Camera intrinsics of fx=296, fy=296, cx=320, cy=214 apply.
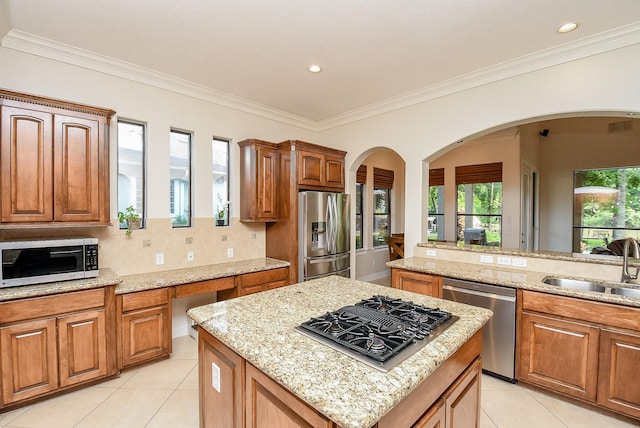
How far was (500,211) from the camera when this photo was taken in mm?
5621

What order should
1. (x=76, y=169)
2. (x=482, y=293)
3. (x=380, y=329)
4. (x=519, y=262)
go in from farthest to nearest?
(x=519, y=262)
(x=482, y=293)
(x=76, y=169)
(x=380, y=329)

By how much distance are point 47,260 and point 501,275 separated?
3.84 metres

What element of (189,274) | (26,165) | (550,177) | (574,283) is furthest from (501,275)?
(550,177)

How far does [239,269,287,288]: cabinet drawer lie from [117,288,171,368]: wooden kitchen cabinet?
2.56 feet

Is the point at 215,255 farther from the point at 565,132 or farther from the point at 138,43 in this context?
the point at 565,132

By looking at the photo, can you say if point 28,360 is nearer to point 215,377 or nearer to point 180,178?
point 215,377

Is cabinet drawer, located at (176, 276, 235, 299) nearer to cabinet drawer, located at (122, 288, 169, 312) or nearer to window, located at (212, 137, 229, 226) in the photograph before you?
cabinet drawer, located at (122, 288, 169, 312)

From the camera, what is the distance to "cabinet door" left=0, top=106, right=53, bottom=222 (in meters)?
2.21

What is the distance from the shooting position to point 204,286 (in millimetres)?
3055

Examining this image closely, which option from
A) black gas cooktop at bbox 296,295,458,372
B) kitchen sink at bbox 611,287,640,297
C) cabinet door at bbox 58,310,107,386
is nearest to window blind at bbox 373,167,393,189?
kitchen sink at bbox 611,287,640,297

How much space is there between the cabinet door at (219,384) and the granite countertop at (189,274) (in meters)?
1.38

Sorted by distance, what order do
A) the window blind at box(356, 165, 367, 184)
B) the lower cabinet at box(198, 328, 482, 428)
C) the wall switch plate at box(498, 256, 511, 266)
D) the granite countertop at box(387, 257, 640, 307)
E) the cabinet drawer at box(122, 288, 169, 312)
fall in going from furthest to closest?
the window blind at box(356, 165, 367, 184) < the wall switch plate at box(498, 256, 511, 266) < the cabinet drawer at box(122, 288, 169, 312) < the granite countertop at box(387, 257, 640, 307) < the lower cabinet at box(198, 328, 482, 428)

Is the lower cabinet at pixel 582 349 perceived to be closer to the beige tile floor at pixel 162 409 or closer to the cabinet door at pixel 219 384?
the beige tile floor at pixel 162 409

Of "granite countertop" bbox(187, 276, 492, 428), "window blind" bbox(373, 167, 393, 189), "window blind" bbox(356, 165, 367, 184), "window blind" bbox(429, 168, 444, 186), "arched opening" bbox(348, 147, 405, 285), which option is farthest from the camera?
"window blind" bbox(429, 168, 444, 186)
